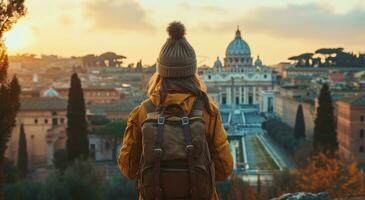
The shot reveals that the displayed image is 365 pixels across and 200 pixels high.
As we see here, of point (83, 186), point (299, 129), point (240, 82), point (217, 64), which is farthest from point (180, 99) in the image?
point (217, 64)

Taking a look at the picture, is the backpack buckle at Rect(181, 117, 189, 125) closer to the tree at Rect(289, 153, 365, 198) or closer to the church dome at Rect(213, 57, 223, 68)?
the tree at Rect(289, 153, 365, 198)

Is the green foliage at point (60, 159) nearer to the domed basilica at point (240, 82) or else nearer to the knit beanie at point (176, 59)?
the knit beanie at point (176, 59)

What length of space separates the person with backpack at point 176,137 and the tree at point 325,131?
17161 mm

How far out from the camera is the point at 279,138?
34.1m

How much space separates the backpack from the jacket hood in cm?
5

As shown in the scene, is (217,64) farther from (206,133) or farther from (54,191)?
(206,133)

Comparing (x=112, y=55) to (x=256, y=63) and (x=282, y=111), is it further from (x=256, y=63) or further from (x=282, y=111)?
(x=282, y=111)

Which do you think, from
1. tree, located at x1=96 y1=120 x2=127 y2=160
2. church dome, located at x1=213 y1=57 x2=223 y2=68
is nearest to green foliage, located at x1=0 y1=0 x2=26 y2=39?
tree, located at x1=96 y1=120 x2=127 y2=160

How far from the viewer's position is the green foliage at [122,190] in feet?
50.0

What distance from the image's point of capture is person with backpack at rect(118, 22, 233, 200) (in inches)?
104

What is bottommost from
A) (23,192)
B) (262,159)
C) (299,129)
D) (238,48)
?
(262,159)

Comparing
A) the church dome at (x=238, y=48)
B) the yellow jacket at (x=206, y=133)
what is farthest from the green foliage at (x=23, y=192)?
the church dome at (x=238, y=48)

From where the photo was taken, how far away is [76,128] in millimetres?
19766

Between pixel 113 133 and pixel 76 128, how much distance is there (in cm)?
822
